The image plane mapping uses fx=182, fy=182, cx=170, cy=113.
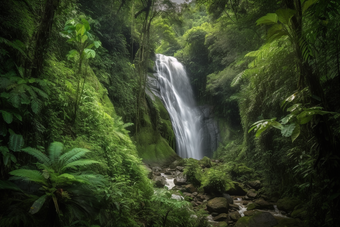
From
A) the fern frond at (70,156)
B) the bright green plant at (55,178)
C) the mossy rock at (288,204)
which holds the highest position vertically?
the fern frond at (70,156)

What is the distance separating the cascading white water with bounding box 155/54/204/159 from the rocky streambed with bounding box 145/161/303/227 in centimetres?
672

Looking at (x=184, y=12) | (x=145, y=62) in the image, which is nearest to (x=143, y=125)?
(x=145, y=62)

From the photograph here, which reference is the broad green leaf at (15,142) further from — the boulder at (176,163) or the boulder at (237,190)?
the boulder at (176,163)

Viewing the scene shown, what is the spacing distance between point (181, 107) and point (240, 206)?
12.0 m

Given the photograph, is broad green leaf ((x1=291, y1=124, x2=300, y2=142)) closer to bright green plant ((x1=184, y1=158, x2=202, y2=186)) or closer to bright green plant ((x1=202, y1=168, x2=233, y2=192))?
bright green plant ((x1=202, y1=168, x2=233, y2=192))

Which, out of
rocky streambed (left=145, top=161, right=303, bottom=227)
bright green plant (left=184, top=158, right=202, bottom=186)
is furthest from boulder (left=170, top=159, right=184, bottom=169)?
bright green plant (left=184, top=158, right=202, bottom=186)

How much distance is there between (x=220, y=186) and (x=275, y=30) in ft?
20.2

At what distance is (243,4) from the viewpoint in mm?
9719

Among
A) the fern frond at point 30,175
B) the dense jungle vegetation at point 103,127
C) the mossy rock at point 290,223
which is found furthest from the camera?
Answer: the mossy rock at point 290,223

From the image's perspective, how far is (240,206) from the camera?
6.28 meters

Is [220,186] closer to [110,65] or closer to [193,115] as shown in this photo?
[110,65]

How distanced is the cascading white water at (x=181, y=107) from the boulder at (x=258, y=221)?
29.6 ft

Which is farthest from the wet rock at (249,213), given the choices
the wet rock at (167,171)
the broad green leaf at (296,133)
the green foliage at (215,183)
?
the broad green leaf at (296,133)

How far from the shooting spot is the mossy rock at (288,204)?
5645 millimetres
